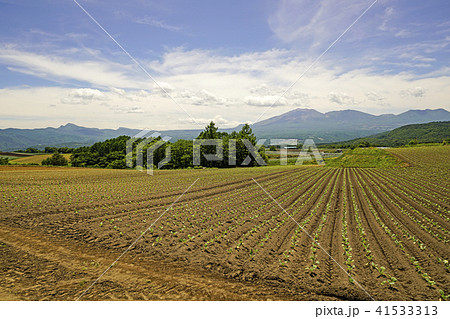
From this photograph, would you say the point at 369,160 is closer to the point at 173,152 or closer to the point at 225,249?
the point at 173,152

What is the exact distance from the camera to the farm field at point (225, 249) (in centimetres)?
659

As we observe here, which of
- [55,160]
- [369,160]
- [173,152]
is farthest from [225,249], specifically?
[55,160]

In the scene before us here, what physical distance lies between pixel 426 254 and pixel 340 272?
3564 mm

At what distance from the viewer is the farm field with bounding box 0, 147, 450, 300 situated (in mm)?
6594

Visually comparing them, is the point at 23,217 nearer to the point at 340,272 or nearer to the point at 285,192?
the point at 340,272

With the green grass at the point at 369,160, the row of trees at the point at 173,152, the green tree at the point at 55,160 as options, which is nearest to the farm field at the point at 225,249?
the green grass at the point at 369,160

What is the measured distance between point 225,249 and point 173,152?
159ft

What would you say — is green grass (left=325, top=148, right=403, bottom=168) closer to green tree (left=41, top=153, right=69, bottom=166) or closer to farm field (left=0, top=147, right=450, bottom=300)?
farm field (left=0, top=147, right=450, bottom=300)

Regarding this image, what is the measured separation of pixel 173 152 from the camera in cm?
5569

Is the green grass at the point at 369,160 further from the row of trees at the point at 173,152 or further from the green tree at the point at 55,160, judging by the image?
the green tree at the point at 55,160

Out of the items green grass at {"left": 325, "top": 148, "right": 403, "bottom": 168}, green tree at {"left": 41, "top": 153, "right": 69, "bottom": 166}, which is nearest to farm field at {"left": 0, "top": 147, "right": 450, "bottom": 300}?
green grass at {"left": 325, "top": 148, "right": 403, "bottom": 168}

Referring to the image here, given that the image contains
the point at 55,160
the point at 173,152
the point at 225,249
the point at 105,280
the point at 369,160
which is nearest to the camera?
the point at 105,280

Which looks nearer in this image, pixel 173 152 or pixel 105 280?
pixel 105 280

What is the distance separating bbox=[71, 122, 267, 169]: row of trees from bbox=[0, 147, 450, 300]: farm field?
1501 inches
